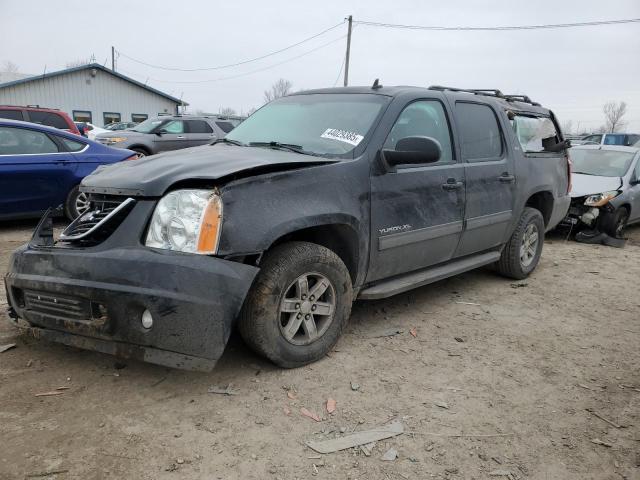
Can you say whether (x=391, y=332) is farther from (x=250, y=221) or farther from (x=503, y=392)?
(x=250, y=221)

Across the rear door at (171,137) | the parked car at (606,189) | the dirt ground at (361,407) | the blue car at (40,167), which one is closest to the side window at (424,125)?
the dirt ground at (361,407)

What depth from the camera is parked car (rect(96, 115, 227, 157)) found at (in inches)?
502

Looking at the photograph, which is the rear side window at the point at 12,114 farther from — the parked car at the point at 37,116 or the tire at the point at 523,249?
the tire at the point at 523,249

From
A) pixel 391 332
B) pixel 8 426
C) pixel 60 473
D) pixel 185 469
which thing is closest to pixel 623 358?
pixel 391 332

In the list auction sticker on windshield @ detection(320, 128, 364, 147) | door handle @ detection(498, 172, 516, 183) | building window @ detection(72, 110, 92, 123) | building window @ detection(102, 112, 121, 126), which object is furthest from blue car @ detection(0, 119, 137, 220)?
building window @ detection(102, 112, 121, 126)

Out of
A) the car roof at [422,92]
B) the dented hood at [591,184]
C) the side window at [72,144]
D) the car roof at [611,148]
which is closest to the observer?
the car roof at [422,92]

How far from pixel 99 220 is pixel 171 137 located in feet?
36.2

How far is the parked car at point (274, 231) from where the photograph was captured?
2.64m

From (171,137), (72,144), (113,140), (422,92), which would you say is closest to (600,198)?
(422,92)

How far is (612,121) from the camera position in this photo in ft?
241

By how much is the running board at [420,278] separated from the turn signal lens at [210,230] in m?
1.33

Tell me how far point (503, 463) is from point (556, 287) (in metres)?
3.40

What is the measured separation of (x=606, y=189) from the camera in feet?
26.6

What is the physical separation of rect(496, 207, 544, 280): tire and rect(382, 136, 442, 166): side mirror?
2.21 meters
